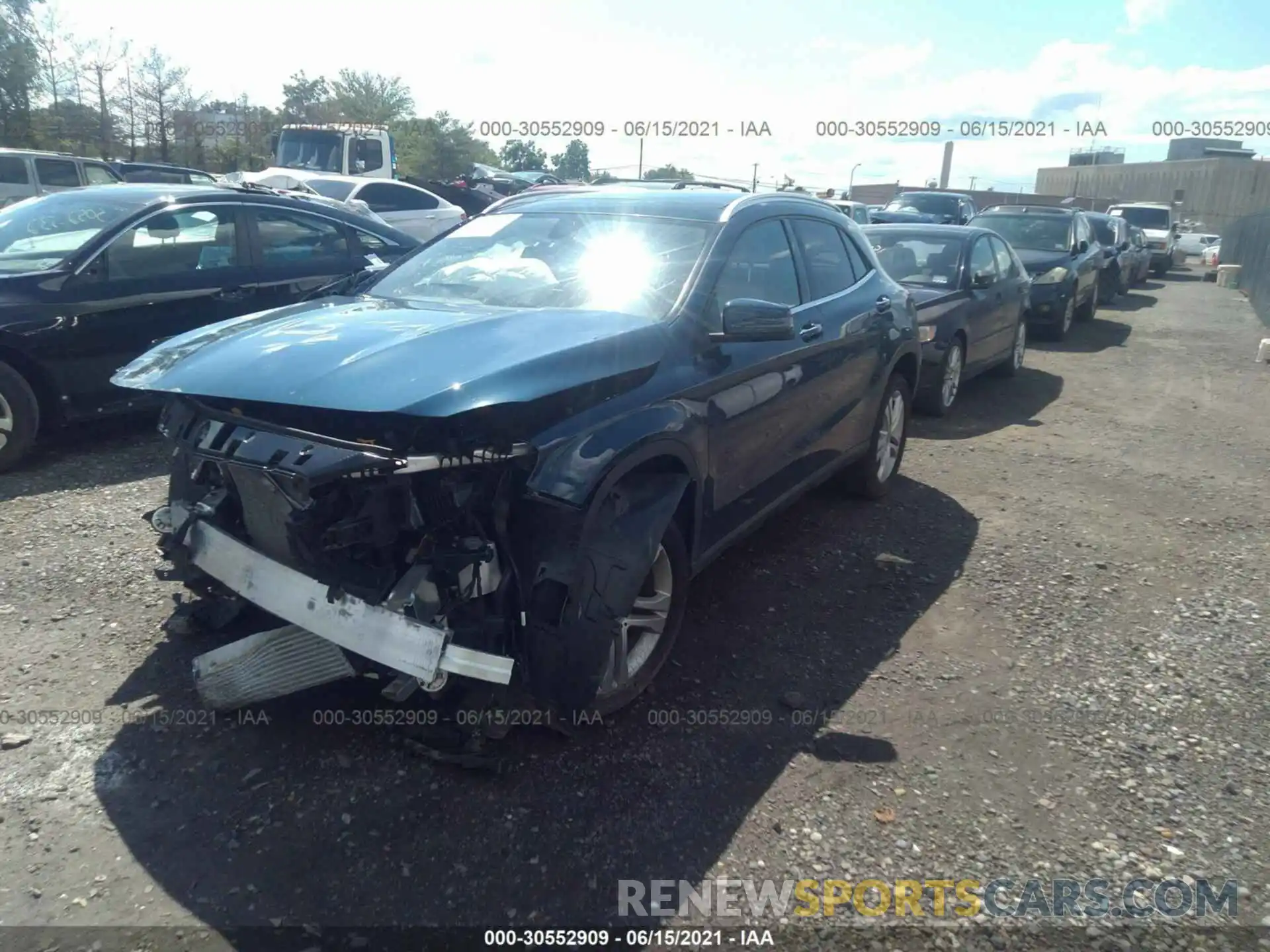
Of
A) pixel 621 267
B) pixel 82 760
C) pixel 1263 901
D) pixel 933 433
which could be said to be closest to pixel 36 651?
pixel 82 760

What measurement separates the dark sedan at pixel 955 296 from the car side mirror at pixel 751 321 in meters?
4.23

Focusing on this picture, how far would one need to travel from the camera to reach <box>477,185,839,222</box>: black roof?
4253 mm

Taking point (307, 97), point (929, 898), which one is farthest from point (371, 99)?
point (929, 898)

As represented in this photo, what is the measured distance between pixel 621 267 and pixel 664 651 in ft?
5.29

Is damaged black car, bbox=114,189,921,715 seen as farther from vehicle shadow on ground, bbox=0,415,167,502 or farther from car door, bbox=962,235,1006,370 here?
car door, bbox=962,235,1006,370

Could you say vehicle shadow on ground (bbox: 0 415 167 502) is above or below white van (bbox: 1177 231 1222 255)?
below

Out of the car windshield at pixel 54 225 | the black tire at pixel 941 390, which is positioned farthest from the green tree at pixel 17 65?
the black tire at pixel 941 390

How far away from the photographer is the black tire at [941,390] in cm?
812

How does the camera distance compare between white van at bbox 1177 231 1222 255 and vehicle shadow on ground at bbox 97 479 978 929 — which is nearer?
vehicle shadow on ground at bbox 97 479 978 929

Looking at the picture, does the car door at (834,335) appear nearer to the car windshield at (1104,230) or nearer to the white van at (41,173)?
the white van at (41,173)

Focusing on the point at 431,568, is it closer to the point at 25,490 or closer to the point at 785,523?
the point at 785,523

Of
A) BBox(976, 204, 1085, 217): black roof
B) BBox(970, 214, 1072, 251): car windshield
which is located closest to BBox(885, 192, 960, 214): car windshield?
BBox(976, 204, 1085, 217): black roof

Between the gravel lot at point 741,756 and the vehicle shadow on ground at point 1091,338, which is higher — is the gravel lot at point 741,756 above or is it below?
below

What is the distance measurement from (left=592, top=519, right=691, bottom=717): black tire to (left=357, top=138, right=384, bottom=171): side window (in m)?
16.8
